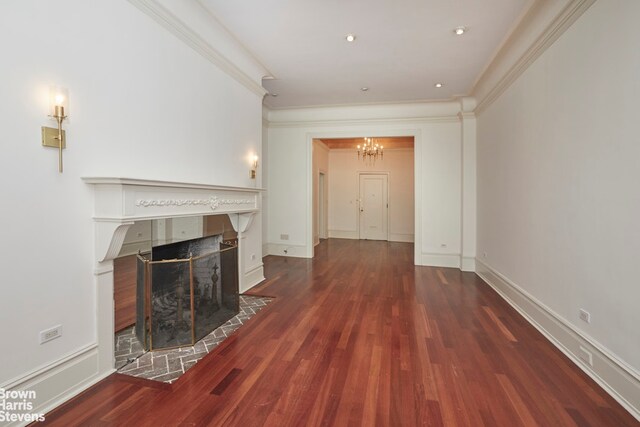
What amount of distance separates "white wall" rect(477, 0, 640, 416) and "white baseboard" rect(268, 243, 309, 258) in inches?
164

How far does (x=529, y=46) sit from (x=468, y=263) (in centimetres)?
378

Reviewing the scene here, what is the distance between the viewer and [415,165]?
614 centimetres

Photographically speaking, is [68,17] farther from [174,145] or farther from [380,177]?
[380,177]

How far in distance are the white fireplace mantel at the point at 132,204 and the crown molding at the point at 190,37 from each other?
1.52 metres

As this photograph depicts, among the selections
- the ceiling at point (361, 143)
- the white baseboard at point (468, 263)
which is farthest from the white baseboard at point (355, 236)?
the white baseboard at point (468, 263)

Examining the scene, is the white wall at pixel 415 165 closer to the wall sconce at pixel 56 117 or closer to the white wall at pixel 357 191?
the white wall at pixel 357 191

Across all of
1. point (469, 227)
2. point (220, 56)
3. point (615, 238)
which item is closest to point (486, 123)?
point (469, 227)

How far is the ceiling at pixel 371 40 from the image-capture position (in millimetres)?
3061

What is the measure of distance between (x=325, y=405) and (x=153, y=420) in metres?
1.08

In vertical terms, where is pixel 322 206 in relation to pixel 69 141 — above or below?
below

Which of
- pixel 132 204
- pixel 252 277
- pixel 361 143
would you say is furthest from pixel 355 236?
pixel 132 204

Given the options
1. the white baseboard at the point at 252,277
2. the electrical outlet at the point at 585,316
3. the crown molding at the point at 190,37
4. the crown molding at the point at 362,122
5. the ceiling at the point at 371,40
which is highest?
the ceiling at the point at 371,40

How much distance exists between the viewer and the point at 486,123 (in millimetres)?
4895

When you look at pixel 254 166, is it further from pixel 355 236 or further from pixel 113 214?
pixel 355 236
